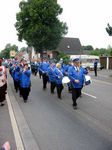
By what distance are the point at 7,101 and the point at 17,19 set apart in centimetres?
5567

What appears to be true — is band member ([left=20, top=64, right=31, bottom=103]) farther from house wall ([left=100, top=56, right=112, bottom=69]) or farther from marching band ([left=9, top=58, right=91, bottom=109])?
house wall ([left=100, top=56, right=112, bottom=69])

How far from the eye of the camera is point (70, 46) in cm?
9400

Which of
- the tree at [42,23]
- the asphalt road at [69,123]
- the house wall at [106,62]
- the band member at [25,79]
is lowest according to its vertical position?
the house wall at [106,62]

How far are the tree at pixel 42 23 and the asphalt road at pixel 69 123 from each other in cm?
5098

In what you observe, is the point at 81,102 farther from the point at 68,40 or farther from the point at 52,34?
the point at 68,40

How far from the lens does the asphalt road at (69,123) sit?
816cm

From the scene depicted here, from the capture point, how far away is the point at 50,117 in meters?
11.7

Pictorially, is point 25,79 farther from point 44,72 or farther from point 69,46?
point 69,46

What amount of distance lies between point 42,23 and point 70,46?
26844 millimetres

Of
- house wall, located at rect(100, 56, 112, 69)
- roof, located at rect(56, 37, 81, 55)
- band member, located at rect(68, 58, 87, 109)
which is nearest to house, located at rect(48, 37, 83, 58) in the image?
roof, located at rect(56, 37, 81, 55)

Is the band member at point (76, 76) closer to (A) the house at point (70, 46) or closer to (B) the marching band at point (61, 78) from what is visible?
(B) the marching band at point (61, 78)

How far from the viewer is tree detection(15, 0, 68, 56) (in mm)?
66750

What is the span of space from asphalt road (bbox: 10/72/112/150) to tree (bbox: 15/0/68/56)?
50980mm

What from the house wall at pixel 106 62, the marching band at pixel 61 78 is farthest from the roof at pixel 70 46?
the marching band at pixel 61 78
